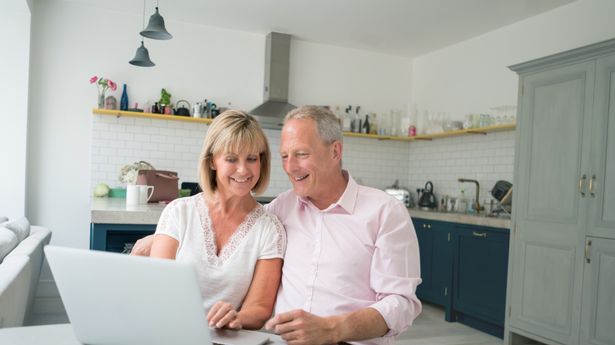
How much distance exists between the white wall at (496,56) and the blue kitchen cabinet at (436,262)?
1.42 m

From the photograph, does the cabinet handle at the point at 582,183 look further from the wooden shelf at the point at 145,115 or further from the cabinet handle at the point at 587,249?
the wooden shelf at the point at 145,115

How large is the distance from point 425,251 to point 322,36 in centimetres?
270

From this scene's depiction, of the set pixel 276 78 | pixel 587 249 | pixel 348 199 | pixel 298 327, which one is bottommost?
pixel 587 249

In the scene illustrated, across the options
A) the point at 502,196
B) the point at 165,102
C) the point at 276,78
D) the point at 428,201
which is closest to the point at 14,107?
the point at 165,102

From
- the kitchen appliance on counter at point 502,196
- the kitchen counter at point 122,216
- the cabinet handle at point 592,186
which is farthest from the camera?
the kitchen appliance on counter at point 502,196

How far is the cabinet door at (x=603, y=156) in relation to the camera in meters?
3.38

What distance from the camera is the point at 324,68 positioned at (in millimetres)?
6566

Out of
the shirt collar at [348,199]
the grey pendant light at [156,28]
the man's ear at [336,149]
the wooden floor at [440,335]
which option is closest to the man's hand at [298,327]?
the shirt collar at [348,199]

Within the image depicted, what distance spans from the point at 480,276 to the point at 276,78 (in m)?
3.08

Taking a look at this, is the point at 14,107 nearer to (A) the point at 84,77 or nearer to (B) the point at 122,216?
(A) the point at 84,77

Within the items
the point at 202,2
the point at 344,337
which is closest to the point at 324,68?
the point at 202,2

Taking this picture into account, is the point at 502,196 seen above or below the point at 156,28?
below

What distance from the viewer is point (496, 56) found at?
559 cm

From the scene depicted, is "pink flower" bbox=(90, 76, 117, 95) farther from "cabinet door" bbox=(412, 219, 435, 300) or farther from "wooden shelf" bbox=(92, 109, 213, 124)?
"cabinet door" bbox=(412, 219, 435, 300)
